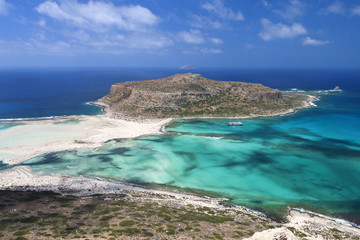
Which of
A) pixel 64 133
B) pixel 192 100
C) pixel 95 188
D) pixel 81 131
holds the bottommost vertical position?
pixel 95 188

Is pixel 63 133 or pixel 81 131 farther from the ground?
pixel 81 131

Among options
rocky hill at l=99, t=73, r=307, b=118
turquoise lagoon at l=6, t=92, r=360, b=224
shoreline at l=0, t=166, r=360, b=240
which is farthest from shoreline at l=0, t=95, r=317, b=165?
shoreline at l=0, t=166, r=360, b=240

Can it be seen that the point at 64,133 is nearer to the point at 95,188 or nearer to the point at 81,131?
the point at 81,131

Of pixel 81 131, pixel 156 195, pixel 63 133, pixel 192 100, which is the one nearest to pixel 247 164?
pixel 156 195

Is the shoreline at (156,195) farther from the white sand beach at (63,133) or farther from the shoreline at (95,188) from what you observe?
the white sand beach at (63,133)

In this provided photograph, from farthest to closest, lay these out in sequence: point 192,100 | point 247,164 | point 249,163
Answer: point 192,100, point 249,163, point 247,164

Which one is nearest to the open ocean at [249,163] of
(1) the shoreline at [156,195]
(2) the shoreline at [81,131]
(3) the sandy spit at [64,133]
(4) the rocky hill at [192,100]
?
(1) the shoreline at [156,195]

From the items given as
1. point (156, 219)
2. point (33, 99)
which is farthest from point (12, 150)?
point (33, 99)
